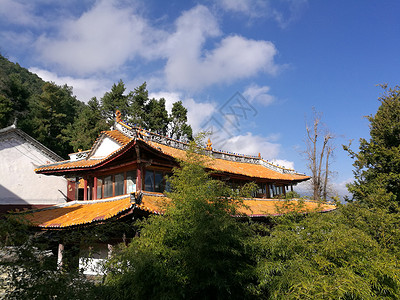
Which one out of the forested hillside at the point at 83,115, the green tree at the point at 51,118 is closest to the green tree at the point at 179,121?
the forested hillside at the point at 83,115

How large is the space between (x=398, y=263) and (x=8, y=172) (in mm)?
15644

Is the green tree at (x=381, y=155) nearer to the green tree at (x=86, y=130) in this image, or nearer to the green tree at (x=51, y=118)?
the green tree at (x=86, y=130)

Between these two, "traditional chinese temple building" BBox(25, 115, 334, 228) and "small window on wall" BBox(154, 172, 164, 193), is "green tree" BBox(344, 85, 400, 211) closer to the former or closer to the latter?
"traditional chinese temple building" BBox(25, 115, 334, 228)

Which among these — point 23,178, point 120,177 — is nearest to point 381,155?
point 120,177

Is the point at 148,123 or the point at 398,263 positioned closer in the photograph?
the point at 398,263

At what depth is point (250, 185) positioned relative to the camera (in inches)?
240

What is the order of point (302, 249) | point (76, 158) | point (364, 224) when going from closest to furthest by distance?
point (302, 249)
point (364, 224)
point (76, 158)

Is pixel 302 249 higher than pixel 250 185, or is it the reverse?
pixel 250 185

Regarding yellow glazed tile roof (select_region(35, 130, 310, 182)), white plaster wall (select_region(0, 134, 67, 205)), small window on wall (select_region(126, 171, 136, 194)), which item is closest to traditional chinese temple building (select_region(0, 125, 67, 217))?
white plaster wall (select_region(0, 134, 67, 205))

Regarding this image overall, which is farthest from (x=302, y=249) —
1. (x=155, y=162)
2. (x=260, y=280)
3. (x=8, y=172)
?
(x=8, y=172)

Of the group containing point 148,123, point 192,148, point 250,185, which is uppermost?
point 148,123

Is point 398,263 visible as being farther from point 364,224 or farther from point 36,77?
point 36,77

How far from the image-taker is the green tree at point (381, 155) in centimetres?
948

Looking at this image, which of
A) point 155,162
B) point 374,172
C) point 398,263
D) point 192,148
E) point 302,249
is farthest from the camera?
point 374,172
